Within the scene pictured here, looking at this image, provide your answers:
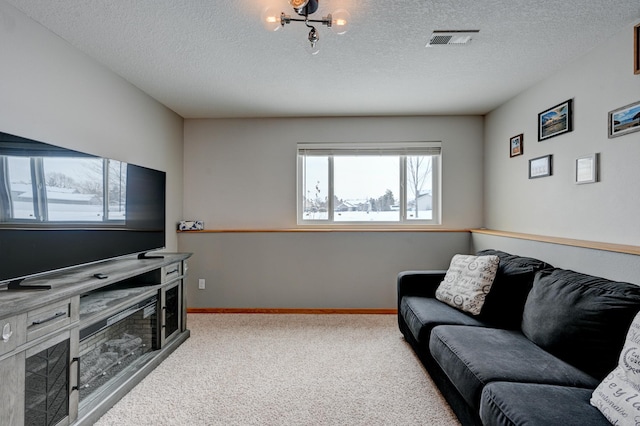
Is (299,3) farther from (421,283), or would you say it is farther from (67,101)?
(421,283)

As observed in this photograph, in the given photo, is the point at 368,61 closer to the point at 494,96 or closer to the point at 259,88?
the point at 259,88

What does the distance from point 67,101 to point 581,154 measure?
3847 mm

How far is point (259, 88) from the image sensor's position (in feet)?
10.2

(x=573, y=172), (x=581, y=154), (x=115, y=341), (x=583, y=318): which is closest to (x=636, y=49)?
(x=581, y=154)

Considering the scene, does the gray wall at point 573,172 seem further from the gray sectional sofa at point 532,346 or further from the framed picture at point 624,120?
the gray sectional sofa at point 532,346

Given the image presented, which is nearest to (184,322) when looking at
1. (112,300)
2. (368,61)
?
(112,300)

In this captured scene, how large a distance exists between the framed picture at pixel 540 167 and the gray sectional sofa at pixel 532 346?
0.98 m

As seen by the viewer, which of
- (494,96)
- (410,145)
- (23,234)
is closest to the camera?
(23,234)

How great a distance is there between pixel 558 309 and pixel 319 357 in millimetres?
1745

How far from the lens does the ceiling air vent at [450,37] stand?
2.13 m

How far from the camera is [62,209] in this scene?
186cm

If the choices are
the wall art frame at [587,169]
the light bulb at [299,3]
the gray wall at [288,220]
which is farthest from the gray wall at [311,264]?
the light bulb at [299,3]

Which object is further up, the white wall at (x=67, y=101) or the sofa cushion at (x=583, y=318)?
the white wall at (x=67, y=101)

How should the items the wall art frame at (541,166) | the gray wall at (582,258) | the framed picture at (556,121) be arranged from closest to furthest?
the gray wall at (582,258)
the framed picture at (556,121)
the wall art frame at (541,166)
